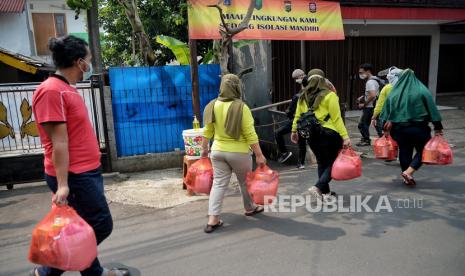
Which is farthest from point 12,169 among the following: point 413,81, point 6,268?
point 413,81

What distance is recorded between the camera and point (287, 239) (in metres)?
3.89

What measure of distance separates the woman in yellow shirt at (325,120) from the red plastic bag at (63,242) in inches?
115

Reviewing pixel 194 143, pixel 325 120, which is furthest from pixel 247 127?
pixel 194 143

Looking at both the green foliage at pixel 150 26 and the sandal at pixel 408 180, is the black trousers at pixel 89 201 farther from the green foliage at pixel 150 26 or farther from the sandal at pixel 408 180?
the green foliage at pixel 150 26

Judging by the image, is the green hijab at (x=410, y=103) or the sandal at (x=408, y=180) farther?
the sandal at (x=408, y=180)

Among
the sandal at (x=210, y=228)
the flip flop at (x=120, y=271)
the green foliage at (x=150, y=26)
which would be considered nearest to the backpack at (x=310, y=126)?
the sandal at (x=210, y=228)

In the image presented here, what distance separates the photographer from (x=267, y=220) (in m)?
4.39

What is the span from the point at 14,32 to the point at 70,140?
58.2 feet

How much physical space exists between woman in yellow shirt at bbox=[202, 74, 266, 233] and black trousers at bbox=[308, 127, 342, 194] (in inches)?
36.5

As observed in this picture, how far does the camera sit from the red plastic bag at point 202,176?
4332 mm

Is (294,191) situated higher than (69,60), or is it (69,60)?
(69,60)

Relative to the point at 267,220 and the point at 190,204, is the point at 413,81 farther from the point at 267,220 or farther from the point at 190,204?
the point at 190,204

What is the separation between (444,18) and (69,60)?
1182 cm

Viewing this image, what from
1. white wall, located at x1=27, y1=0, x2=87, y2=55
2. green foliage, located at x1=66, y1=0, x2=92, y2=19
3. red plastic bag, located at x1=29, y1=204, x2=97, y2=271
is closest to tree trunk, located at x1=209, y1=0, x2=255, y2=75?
green foliage, located at x1=66, y1=0, x2=92, y2=19
